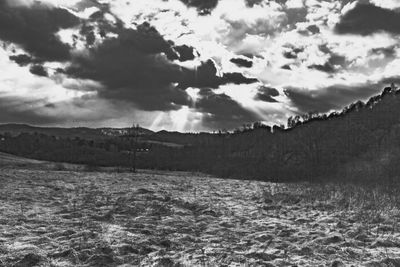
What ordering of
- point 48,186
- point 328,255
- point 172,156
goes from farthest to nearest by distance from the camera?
point 172,156, point 48,186, point 328,255

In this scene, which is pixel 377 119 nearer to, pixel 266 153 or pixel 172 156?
pixel 266 153

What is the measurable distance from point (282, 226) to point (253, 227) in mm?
978

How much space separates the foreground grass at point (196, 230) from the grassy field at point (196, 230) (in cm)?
3

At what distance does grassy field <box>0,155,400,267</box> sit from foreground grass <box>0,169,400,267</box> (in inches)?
1.0

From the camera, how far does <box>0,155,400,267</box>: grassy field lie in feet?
30.1

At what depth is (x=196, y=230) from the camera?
496 inches

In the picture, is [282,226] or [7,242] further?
[282,226]

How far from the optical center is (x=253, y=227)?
1297cm

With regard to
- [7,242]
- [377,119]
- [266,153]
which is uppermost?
[377,119]

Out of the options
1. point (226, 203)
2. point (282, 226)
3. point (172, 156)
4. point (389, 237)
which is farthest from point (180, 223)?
point (172, 156)

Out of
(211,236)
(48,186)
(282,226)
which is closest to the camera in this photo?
(211,236)

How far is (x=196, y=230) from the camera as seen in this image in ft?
41.3

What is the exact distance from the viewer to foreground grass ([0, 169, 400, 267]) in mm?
9188

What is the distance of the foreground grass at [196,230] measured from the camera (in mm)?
9188
